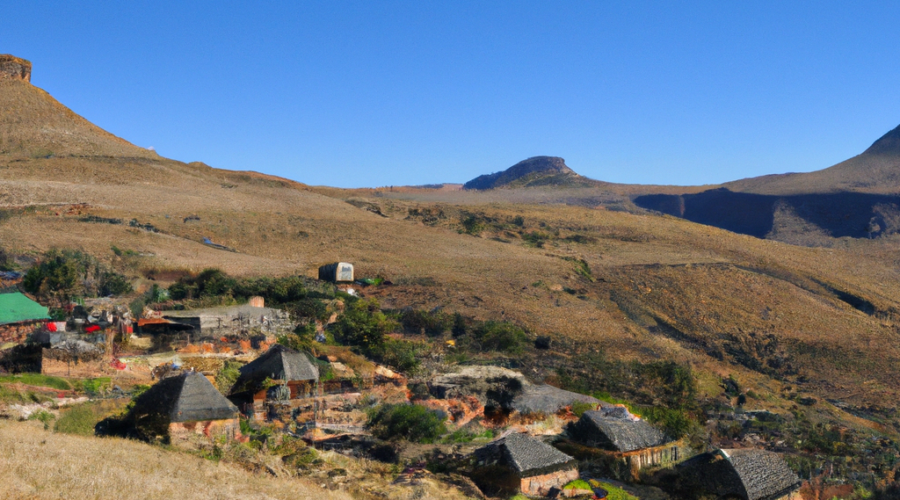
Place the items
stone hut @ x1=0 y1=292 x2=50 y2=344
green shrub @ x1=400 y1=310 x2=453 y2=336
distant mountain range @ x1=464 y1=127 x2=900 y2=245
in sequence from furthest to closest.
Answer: distant mountain range @ x1=464 y1=127 x2=900 y2=245 < green shrub @ x1=400 y1=310 x2=453 y2=336 < stone hut @ x1=0 y1=292 x2=50 y2=344

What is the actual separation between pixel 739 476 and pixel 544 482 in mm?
3598

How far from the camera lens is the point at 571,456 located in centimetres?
1647

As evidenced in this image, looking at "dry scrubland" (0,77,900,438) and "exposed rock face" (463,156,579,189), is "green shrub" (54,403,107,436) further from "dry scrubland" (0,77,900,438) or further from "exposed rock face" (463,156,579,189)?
"exposed rock face" (463,156,579,189)

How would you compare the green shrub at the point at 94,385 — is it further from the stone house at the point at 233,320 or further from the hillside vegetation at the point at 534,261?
the hillside vegetation at the point at 534,261

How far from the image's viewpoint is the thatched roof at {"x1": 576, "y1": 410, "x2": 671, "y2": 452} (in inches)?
667

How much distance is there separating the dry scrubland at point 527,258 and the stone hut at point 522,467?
8.25 m

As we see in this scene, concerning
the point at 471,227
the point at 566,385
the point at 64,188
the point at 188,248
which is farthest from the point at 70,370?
the point at 471,227

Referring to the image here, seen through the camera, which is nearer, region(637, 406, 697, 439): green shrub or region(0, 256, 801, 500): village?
region(0, 256, 801, 500): village

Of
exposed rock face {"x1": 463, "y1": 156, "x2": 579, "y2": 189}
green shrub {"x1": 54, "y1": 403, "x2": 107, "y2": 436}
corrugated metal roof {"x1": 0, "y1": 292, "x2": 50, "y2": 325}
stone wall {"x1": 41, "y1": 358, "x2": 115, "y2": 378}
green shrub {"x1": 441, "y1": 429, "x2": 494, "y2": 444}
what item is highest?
exposed rock face {"x1": 463, "y1": 156, "x2": 579, "y2": 189}

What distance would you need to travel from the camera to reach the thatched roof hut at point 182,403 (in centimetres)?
1394

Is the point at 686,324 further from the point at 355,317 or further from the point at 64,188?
the point at 64,188

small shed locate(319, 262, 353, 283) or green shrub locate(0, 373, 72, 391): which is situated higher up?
small shed locate(319, 262, 353, 283)


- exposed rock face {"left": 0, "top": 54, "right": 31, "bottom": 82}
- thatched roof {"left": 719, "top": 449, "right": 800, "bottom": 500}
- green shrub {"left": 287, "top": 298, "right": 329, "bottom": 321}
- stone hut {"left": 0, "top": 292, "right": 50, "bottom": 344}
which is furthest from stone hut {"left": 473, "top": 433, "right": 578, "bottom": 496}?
exposed rock face {"left": 0, "top": 54, "right": 31, "bottom": 82}

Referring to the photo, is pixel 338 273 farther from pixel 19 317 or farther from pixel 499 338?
pixel 19 317
